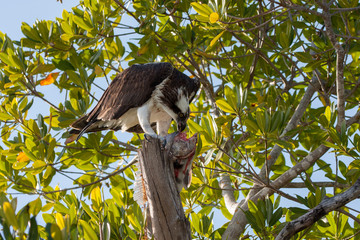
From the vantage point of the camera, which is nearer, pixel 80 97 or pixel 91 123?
pixel 91 123

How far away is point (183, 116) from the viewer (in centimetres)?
507

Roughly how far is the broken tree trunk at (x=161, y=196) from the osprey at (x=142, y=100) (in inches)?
41.1

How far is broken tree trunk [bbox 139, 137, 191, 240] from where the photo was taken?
343 cm

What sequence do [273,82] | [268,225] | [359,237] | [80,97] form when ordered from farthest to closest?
[273,82], [80,97], [359,237], [268,225]

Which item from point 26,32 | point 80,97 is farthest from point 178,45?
point 26,32

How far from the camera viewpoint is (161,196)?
3525 millimetres

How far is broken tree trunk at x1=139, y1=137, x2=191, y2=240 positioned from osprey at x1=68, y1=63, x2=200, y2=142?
41.1 inches

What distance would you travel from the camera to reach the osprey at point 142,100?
4.92m

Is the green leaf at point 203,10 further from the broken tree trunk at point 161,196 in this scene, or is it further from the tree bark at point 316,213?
the tree bark at point 316,213

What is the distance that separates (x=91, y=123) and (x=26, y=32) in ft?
4.46

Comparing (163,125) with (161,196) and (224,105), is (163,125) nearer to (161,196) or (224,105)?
(224,105)

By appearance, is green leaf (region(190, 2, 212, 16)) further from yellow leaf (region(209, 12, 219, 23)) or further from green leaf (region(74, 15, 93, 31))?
green leaf (region(74, 15, 93, 31))

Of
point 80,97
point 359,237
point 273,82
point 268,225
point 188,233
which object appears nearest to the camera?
point 188,233

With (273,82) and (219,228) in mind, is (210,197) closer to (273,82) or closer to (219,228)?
(219,228)
